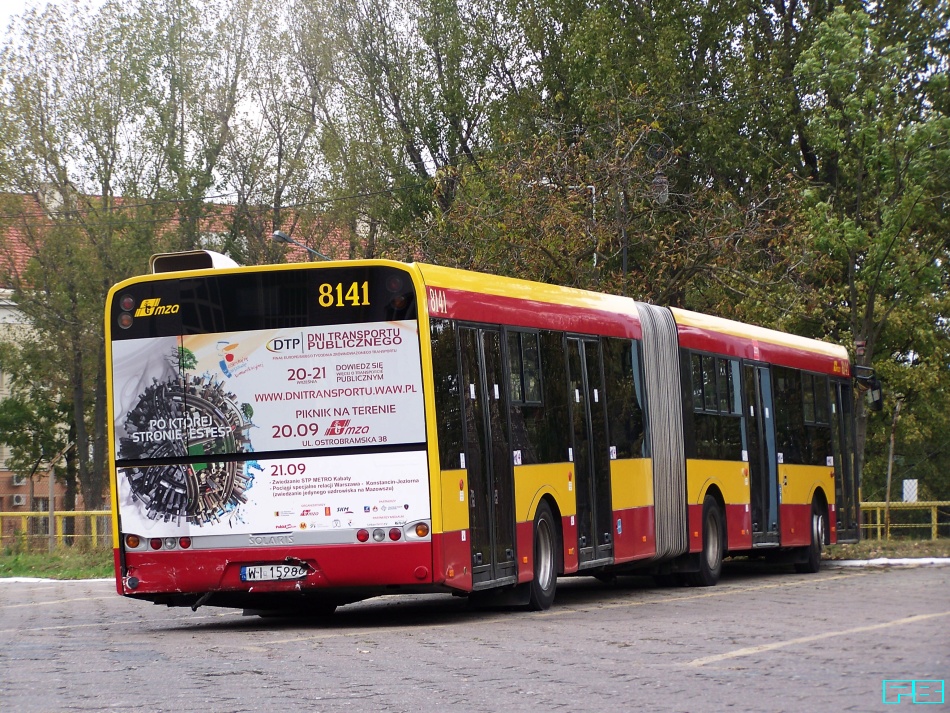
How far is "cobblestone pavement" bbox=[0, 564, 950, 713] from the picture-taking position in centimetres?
905

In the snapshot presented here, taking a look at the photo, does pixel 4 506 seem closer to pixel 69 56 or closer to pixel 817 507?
pixel 69 56

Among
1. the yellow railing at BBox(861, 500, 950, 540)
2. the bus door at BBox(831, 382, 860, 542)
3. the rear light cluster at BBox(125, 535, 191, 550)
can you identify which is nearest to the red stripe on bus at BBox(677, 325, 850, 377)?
the bus door at BBox(831, 382, 860, 542)

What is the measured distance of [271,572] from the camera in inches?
559

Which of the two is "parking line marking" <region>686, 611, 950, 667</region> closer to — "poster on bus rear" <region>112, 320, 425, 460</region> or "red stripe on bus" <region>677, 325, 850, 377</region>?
"poster on bus rear" <region>112, 320, 425, 460</region>

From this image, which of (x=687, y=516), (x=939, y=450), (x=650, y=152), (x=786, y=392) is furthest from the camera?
(x=939, y=450)

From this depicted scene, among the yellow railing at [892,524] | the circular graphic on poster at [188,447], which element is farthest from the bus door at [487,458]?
the yellow railing at [892,524]

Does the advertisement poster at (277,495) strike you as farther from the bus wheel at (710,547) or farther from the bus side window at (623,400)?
the bus wheel at (710,547)

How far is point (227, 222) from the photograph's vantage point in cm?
4678

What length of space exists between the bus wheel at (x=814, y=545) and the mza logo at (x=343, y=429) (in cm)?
1136

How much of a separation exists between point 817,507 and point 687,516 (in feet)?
16.7

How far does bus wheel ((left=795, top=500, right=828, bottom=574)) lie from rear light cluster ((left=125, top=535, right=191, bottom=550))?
38.5ft

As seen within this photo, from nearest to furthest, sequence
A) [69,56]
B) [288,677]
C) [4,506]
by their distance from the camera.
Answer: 1. [288,677]
2. [69,56]
3. [4,506]

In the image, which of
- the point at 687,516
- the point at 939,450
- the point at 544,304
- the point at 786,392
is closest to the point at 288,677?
the point at 544,304

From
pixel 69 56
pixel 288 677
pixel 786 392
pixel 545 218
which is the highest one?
pixel 69 56
